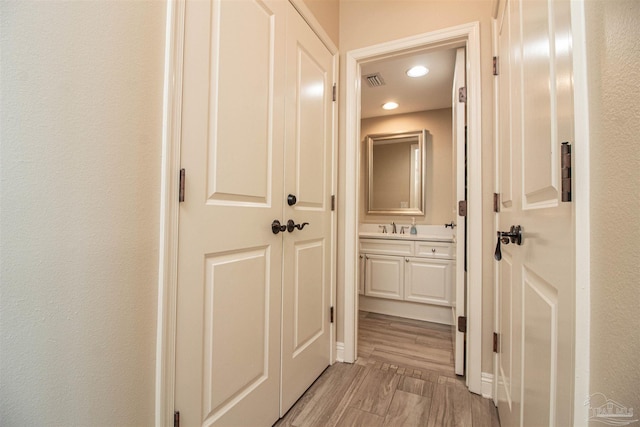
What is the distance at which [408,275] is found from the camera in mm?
2721

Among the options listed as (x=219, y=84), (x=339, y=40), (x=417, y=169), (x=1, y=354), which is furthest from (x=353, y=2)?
(x=1, y=354)

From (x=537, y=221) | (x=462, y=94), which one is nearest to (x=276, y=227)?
(x=537, y=221)

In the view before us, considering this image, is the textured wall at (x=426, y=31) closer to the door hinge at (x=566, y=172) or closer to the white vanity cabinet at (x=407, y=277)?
the white vanity cabinet at (x=407, y=277)

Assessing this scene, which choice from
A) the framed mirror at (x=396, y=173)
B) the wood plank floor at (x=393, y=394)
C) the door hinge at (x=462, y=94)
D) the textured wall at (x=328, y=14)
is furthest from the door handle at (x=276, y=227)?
Result: the framed mirror at (x=396, y=173)

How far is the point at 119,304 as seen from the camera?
70 cm

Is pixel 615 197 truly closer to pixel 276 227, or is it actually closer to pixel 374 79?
pixel 276 227

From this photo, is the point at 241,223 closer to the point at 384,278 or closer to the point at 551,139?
the point at 551,139

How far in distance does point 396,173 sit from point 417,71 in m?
1.19

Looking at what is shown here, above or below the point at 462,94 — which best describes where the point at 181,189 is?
below

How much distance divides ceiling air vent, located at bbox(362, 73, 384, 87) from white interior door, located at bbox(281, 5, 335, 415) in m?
0.73

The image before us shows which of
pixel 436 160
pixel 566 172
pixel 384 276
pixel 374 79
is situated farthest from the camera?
pixel 436 160

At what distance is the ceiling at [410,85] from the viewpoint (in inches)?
88.4

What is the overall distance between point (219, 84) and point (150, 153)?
38cm

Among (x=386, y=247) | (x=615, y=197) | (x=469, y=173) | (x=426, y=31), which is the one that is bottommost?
(x=386, y=247)
